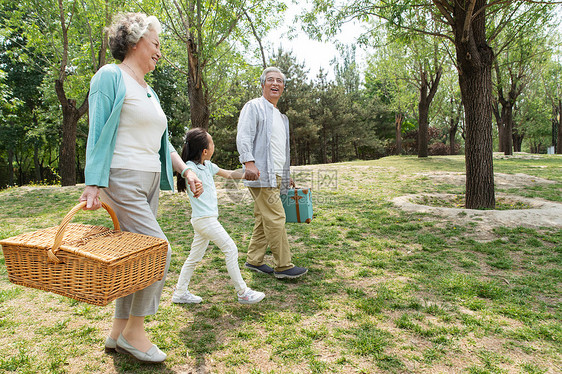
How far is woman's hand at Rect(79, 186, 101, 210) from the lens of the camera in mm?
1928

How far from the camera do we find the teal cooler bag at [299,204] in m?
4.38

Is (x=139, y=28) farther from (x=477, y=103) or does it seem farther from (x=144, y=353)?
(x=477, y=103)

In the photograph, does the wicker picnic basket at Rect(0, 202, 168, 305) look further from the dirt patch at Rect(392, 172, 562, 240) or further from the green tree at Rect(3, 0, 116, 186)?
the green tree at Rect(3, 0, 116, 186)

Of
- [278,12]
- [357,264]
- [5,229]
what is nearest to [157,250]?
[357,264]

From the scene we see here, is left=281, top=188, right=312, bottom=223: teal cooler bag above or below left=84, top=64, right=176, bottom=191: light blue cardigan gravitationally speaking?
below

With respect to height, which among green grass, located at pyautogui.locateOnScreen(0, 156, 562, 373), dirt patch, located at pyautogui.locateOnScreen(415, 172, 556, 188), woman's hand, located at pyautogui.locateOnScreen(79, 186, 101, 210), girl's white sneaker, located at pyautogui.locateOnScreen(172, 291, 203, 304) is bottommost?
green grass, located at pyautogui.locateOnScreen(0, 156, 562, 373)

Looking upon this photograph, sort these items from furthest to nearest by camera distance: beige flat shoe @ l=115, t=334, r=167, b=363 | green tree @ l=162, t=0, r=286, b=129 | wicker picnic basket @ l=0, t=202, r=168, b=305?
green tree @ l=162, t=0, r=286, b=129 < beige flat shoe @ l=115, t=334, r=167, b=363 < wicker picnic basket @ l=0, t=202, r=168, b=305

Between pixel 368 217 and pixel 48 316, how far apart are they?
536 cm

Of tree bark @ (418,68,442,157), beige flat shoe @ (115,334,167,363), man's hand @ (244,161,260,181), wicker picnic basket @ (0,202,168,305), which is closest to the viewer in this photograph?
wicker picnic basket @ (0,202,168,305)

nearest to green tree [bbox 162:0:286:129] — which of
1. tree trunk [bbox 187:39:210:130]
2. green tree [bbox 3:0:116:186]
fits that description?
tree trunk [bbox 187:39:210:130]

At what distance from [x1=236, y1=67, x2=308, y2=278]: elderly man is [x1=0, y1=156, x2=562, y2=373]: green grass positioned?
280 mm

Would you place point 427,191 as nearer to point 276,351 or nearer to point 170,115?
point 276,351

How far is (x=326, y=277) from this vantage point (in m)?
3.87

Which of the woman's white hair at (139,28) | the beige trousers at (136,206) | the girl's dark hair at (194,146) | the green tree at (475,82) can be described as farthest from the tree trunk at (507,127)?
the beige trousers at (136,206)
